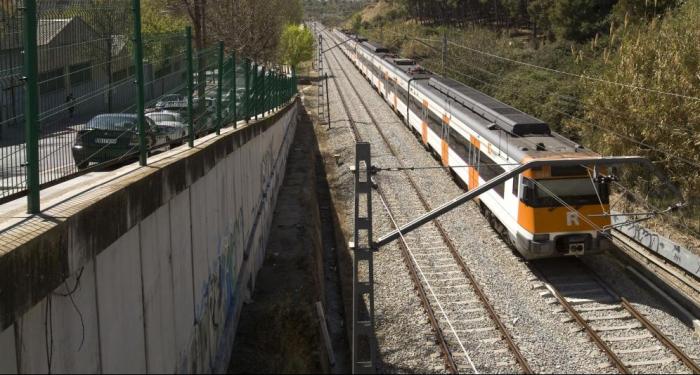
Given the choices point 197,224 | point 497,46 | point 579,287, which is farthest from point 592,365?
point 497,46

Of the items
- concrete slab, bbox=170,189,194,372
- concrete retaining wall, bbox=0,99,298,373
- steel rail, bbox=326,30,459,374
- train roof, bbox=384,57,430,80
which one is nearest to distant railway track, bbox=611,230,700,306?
steel rail, bbox=326,30,459,374

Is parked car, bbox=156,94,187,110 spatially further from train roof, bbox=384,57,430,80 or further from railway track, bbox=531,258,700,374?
train roof, bbox=384,57,430,80

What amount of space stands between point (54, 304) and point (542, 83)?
35.2m

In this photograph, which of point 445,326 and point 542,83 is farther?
point 542,83

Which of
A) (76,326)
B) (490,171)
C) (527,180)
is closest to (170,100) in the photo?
(76,326)

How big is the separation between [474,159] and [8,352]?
57.6ft

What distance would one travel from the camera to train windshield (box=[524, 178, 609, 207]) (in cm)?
1550

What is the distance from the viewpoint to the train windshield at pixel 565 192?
50.9 ft

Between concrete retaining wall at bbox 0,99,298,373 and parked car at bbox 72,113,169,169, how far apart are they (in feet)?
1.31

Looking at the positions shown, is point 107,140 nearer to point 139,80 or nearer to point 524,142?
point 139,80

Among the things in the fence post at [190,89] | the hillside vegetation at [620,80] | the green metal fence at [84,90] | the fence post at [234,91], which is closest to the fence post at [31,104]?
the green metal fence at [84,90]

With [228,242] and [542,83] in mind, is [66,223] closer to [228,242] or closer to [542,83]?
[228,242]

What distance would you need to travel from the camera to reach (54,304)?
4172 mm

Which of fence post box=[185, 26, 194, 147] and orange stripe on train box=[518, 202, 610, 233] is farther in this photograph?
orange stripe on train box=[518, 202, 610, 233]
